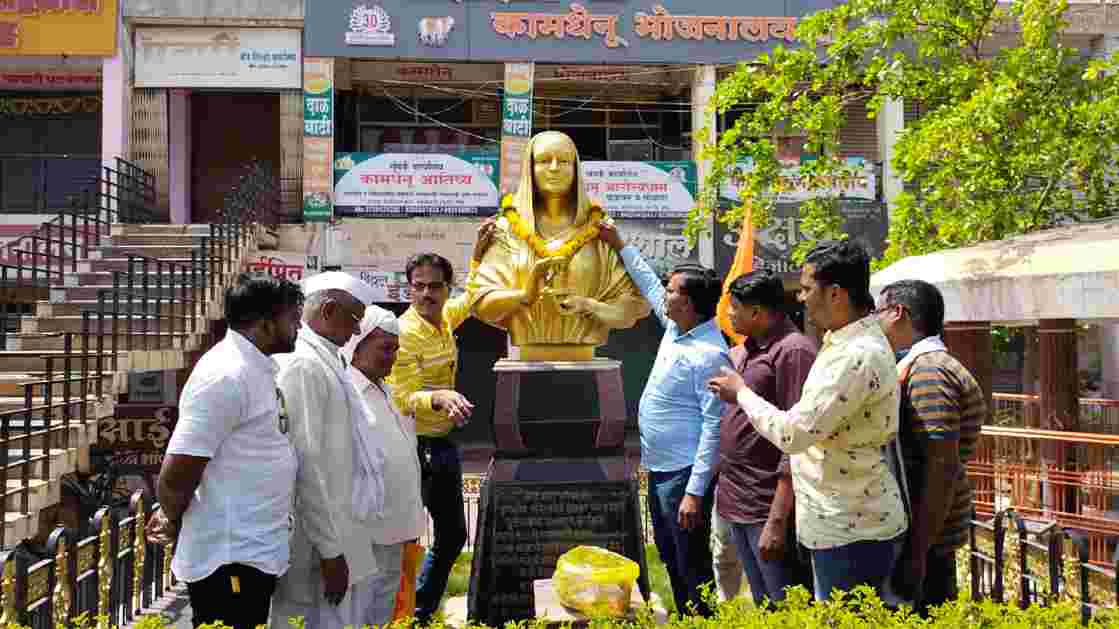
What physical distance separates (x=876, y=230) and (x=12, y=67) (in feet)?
45.7

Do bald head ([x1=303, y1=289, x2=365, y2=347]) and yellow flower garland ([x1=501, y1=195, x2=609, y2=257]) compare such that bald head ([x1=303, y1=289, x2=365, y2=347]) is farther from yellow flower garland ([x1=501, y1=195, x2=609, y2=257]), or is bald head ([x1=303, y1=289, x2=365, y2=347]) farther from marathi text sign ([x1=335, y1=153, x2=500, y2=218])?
marathi text sign ([x1=335, y1=153, x2=500, y2=218])

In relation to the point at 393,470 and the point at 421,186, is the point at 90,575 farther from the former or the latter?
the point at 421,186

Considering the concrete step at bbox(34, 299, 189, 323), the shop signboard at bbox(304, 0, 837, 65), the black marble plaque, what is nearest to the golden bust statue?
the black marble plaque

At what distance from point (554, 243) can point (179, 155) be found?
12980 mm

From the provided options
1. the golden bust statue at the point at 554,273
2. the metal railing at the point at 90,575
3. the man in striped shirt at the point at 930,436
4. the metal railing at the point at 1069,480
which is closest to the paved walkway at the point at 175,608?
the metal railing at the point at 90,575

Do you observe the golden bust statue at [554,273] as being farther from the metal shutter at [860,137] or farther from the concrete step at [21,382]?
the metal shutter at [860,137]

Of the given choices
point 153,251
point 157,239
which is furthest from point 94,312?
point 157,239

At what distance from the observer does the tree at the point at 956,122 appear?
879cm

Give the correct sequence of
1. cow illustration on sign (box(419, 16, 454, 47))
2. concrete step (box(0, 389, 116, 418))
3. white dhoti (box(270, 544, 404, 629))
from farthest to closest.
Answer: cow illustration on sign (box(419, 16, 454, 47)), concrete step (box(0, 389, 116, 418)), white dhoti (box(270, 544, 404, 629))

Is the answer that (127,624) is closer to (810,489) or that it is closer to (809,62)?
(810,489)

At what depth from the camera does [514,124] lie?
15328mm

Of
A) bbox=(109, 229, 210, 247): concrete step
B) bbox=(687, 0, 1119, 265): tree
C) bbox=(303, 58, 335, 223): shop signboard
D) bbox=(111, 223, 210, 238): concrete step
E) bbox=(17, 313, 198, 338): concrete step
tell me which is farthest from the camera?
bbox=(303, 58, 335, 223): shop signboard

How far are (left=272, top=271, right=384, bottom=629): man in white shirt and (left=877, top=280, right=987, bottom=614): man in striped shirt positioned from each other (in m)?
1.90

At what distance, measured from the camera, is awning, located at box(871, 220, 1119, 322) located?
20.3 feet
